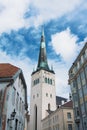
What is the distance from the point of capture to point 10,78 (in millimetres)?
21391

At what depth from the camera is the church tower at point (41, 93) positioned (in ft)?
290

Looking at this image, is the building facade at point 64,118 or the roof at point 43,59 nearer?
the building facade at point 64,118

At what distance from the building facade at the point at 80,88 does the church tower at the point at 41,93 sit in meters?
46.3

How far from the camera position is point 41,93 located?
305 ft

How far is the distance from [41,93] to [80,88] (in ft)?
176

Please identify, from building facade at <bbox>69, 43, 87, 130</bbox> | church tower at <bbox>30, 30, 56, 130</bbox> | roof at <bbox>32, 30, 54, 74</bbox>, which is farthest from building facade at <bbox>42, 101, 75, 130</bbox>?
roof at <bbox>32, 30, 54, 74</bbox>

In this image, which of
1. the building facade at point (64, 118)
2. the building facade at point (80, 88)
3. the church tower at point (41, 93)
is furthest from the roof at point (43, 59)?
the building facade at point (80, 88)

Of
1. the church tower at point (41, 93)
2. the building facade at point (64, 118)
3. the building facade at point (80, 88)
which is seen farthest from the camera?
the church tower at point (41, 93)

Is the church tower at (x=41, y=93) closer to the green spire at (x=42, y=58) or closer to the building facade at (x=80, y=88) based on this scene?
the green spire at (x=42, y=58)

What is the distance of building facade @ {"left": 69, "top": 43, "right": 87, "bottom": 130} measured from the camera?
125 feet

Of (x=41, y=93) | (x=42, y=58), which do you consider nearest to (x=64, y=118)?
(x=41, y=93)

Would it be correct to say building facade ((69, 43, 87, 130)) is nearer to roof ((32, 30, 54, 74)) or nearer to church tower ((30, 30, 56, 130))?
church tower ((30, 30, 56, 130))

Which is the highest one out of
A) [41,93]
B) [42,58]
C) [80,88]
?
[42,58]

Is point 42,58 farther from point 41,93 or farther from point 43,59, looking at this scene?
point 41,93
